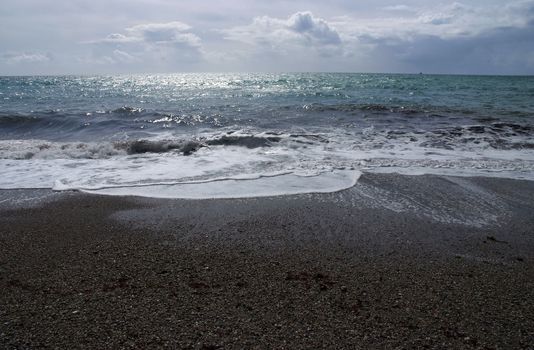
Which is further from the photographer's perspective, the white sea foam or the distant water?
the distant water

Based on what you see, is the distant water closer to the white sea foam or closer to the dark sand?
the white sea foam

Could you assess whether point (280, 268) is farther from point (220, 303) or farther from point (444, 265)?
point (444, 265)

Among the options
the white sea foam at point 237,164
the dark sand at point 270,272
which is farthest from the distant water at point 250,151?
the dark sand at point 270,272

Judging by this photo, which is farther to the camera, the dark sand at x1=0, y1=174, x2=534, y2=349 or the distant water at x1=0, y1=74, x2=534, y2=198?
the distant water at x1=0, y1=74, x2=534, y2=198

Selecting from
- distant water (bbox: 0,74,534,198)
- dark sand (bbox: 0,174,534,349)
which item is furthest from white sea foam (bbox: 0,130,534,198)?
dark sand (bbox: 0,174,534,349)

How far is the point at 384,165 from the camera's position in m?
7.54

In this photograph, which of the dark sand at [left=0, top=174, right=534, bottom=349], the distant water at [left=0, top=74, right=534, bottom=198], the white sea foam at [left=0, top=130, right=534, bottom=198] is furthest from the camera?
the distant water at [left=0, top=74, right=534, bottom=198]

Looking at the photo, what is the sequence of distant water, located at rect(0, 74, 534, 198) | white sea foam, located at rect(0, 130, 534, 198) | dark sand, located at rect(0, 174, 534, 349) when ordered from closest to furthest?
1. dark sand, located at rect(0, 174, 534, 349)
2. white sea foam, located at rect(0, 130, 534, 198)
3. distant water, located at rect(0, 74, 534, 198)

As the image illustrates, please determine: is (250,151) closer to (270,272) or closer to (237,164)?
(237,164)

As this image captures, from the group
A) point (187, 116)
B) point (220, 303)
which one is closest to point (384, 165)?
point (220, 303)

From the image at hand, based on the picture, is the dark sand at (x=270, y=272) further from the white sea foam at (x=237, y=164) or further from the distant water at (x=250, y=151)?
the distant water at (x=250, y=151)

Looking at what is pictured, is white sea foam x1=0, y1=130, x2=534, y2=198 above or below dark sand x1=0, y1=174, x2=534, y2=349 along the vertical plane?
above

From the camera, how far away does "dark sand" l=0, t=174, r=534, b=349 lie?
2607 mm

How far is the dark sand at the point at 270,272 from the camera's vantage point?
103 inches
